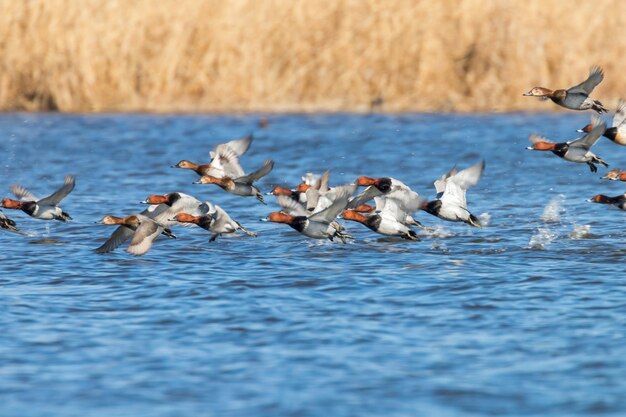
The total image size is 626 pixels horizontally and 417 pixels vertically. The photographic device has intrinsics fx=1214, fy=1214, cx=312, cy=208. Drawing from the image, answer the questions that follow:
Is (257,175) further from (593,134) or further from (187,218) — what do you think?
(593,134)

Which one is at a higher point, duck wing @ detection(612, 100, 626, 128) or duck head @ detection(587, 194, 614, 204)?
duck wing @ detection(612, 100, 626, 128)

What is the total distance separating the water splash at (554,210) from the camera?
17.8 metres

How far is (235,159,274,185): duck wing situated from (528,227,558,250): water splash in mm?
3479

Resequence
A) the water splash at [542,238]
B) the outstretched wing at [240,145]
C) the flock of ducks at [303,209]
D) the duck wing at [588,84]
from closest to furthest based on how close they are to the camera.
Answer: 1. the flock of ducks at [303,209]
2. the duck wing at [588,84]
3. the water splash at [542,238]
4. the outstretched wing at [240,145]

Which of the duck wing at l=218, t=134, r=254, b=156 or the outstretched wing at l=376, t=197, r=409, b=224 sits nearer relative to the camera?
the outstretched wing at l=376, t=197, r=409, b=224

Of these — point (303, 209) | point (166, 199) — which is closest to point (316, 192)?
point (303, 209)

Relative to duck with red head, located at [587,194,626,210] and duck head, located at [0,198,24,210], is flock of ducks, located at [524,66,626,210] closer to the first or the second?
duck with red head, located at [587,194,626,210]

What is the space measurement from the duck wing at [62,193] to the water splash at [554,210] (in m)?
6.79

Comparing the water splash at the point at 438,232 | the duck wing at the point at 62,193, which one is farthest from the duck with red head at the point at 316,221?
the duck wing at the point at 62,193

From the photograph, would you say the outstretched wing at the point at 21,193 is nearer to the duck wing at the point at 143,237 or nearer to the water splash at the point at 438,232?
the duck wing at the point at 143,237

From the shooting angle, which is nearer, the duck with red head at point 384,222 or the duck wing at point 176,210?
the duck with red head at point 384,222

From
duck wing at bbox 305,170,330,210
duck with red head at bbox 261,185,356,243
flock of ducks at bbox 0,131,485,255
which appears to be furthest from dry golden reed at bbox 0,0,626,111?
duck with red head at bbox 261,185,356,243

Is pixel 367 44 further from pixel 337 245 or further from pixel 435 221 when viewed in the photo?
pixel 337 245

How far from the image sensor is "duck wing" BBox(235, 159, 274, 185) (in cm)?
1565
